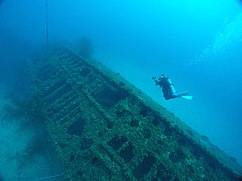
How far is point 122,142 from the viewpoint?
25.6 feet

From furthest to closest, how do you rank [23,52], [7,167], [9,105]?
[23,52]
[9,105]
[7,167]

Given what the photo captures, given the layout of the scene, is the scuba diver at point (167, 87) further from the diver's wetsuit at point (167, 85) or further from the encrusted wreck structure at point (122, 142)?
the encrusted wreck structure at point (122, 142)

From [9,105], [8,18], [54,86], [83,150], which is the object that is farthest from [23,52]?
[8,18]

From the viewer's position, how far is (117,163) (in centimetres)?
718

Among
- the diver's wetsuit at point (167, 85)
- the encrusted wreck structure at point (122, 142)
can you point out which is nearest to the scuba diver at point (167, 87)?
the diver's wetsuit at point (167, 85)

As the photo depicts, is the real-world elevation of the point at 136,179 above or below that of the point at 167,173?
below

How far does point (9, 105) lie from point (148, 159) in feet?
31.0

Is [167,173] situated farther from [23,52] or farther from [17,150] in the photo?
[23,52]

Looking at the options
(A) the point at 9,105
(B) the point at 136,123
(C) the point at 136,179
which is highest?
(B) the point at 136,123

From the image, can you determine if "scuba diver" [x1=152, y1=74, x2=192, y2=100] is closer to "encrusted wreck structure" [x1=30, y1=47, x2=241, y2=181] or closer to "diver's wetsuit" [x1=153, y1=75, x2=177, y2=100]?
"diver's wetsuit" [x1=153, y1=75, x2=177, y2=100]

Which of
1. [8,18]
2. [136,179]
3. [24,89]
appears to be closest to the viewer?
[136,179]

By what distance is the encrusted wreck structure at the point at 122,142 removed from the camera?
279 inches

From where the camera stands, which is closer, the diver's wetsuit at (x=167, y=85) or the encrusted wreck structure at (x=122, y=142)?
the encrusted wreck structure at (x=122, y=142)

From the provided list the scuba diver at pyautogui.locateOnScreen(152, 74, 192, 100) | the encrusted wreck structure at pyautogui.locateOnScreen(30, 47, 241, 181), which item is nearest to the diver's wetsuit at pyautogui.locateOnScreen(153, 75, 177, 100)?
the scuba diver at pyautogui.locateOnScreen(152, 74, 192, 100)
